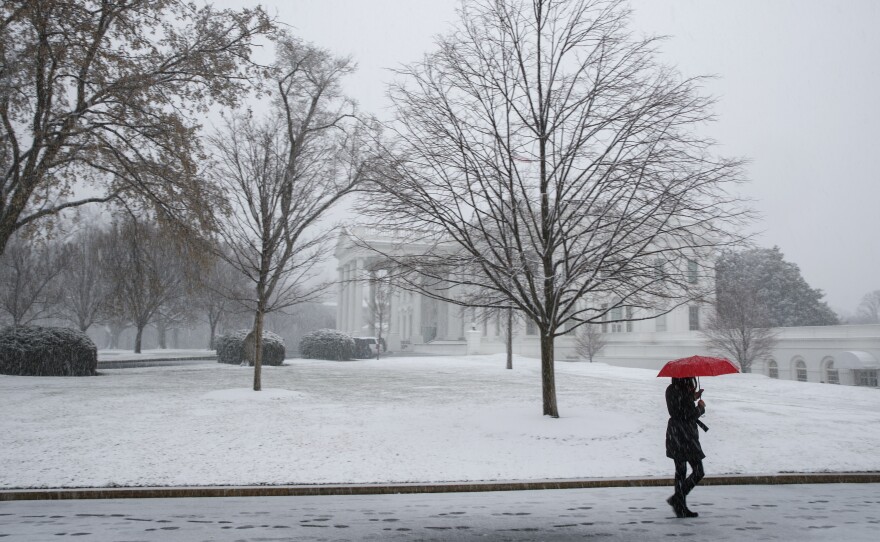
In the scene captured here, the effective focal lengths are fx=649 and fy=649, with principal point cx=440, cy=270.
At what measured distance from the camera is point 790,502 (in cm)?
793

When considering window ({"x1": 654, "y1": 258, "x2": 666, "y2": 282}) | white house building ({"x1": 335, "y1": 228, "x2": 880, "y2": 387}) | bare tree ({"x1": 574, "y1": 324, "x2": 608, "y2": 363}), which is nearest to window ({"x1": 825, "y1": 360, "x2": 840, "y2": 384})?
white house building ({"x1": 335, "y1": 228, "x2": 880, "y2": 387})

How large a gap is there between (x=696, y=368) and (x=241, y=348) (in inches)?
977

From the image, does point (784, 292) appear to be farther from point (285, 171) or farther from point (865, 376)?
point (285, 171)

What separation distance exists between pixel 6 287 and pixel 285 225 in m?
27.2

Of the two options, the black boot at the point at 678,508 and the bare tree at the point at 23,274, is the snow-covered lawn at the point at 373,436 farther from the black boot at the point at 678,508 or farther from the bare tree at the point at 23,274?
the bare tree at the point at 23,274

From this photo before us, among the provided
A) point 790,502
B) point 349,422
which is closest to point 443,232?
point 349,422

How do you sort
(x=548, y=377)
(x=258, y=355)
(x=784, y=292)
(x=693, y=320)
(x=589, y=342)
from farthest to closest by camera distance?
(x=784, y=292) < (x=693, y=320) < (x=589, y=342) < (x=258, y=355) < (x=548, y=377)

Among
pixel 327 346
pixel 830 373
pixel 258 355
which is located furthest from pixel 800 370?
pixel 258 355

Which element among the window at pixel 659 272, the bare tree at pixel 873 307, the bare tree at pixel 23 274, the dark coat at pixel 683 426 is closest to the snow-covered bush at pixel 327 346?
the bare tree at pixel 23 274

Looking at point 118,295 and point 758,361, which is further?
point 758,361

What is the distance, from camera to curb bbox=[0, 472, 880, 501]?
26.9ft

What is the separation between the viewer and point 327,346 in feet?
118

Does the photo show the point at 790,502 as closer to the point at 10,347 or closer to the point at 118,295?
the point at 118,295

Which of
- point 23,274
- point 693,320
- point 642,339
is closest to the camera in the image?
point 23,274
